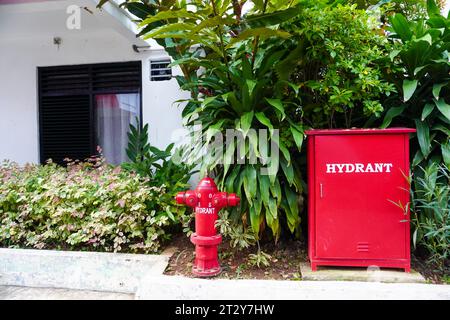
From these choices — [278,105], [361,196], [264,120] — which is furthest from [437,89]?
[264,120]

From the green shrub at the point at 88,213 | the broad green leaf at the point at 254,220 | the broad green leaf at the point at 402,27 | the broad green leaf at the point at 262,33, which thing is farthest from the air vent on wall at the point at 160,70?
the broad green leaf at the point at 402,27

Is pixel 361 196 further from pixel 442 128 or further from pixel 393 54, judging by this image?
pixel 393 54

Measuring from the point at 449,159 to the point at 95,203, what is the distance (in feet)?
10.9

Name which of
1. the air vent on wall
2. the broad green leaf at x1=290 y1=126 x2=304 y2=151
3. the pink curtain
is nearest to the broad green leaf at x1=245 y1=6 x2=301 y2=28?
the broad green leaf at x1=290 y1=126 x2=304 y2=151

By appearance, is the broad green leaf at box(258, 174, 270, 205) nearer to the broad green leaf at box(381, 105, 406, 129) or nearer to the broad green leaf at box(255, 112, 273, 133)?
the broad green leaf at box(255, 112, 273, 133)

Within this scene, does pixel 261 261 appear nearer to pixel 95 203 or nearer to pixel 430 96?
pixel 95 203

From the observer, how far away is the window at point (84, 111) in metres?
5.25

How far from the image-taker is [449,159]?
2.75 m

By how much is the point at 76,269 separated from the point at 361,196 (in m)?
2.72

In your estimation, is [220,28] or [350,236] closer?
[350,236]

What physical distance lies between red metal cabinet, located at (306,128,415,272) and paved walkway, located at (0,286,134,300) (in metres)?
1.92

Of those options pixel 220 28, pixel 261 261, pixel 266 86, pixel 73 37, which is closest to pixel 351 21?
pixel 266 86

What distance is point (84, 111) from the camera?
532 cm

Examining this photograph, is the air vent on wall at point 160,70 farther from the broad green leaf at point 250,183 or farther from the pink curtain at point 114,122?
the broad green leaf at point 250,183
